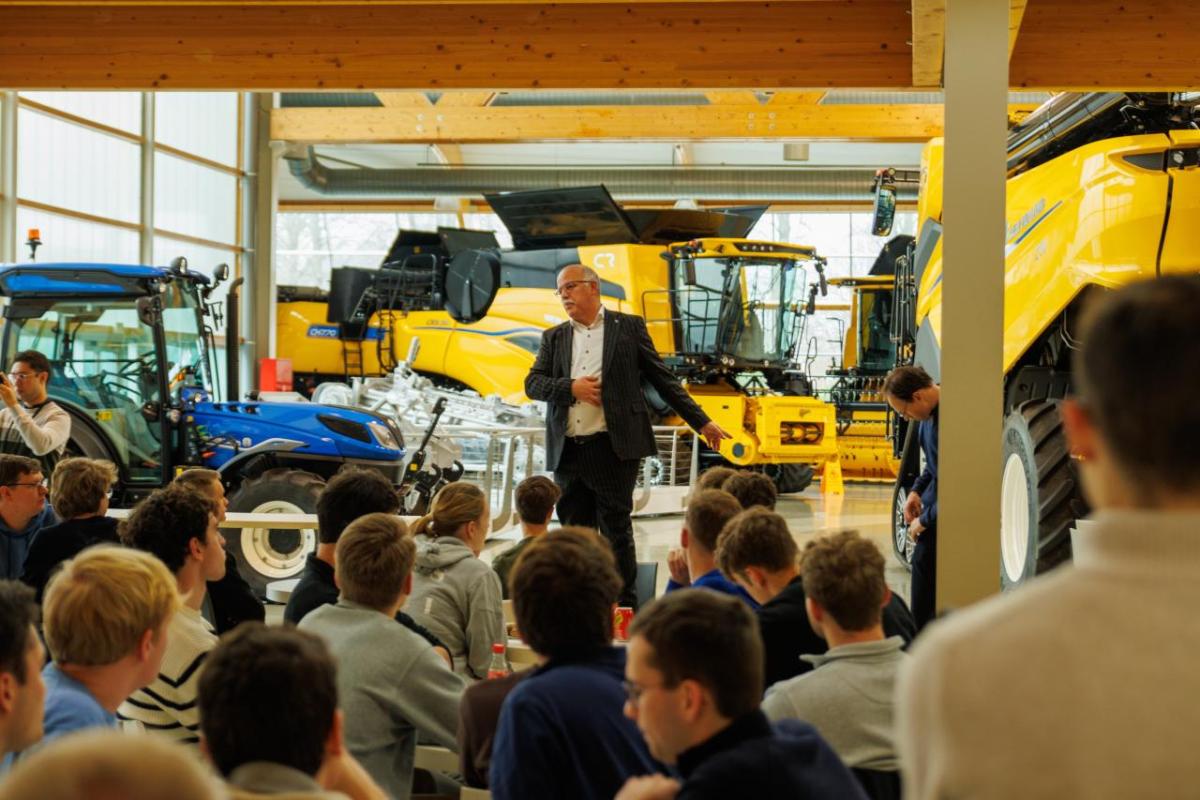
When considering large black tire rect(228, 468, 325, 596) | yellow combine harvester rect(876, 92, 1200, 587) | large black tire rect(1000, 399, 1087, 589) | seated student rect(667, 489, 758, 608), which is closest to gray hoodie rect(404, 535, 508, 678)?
seated student rect(667, 489, 758, 608)

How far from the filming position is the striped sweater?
3158 mm

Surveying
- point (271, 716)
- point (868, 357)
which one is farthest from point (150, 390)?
point (868, 357)

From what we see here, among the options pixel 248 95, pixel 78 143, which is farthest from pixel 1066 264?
pixel 248 95

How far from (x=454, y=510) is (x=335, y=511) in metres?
0.37

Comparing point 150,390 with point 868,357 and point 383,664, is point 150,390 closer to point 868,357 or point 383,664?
point 383,664

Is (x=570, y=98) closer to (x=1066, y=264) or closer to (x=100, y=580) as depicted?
(x=1066, y=264)

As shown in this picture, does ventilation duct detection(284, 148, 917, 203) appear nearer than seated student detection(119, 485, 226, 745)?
No

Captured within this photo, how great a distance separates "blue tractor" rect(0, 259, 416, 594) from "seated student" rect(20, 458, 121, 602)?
13.4 ft

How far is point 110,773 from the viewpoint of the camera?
1.04 metres

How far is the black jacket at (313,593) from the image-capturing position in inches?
151

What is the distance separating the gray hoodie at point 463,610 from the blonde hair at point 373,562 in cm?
89

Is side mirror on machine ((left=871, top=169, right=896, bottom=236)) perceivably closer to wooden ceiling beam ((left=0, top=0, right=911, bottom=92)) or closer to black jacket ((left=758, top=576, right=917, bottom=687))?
wooden ceiling beam ((left=0, top=0, right=911, bottom=92))

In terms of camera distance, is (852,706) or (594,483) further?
(594,483)

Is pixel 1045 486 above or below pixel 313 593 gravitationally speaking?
above
